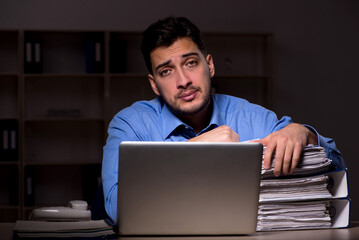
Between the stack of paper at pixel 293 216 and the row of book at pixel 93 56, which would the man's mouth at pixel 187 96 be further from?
the row of book at pixel 93 56

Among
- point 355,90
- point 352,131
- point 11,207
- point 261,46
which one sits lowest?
point 11,207

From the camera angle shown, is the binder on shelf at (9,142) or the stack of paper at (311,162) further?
the binder on shelf at (9,142)

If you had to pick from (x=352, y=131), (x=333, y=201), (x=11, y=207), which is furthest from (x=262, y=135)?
(x=352, y=131)

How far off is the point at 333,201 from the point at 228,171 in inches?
15.5

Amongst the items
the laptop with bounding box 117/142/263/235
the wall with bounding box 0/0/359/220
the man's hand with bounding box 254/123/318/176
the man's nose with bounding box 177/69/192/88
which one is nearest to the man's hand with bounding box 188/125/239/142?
the man's hand with bounding box 254/123/318/176

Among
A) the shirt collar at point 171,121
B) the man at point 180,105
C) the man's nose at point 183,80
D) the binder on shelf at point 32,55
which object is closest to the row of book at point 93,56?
the binder on shelf at point 32,55

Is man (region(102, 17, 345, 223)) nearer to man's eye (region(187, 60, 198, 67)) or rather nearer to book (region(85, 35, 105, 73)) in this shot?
man's eye (region(187, 60, 198, 67))

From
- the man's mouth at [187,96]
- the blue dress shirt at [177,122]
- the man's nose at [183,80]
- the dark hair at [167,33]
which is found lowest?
the blue dress shirt at [177,122]

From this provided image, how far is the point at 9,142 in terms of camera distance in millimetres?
3996

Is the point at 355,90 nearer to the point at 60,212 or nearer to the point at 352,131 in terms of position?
the point at 352,131

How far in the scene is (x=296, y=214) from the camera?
119 centimetres

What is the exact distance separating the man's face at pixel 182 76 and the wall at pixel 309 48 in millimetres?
2692

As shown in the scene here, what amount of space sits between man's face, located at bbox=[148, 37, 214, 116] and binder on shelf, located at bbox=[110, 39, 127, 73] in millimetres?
2329

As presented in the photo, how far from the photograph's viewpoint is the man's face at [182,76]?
1.76 metres
